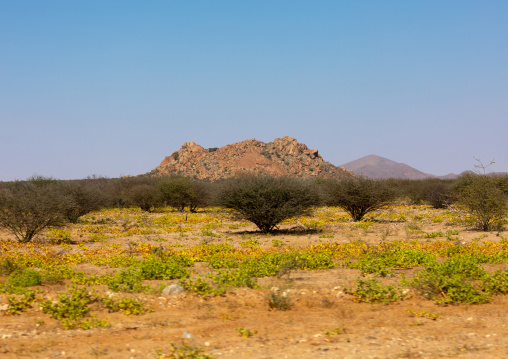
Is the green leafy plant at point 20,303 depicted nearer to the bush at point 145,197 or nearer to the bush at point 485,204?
the bush at point 485,204

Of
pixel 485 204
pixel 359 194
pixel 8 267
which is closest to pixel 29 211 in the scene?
pixel 8 267

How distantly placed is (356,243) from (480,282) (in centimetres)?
701

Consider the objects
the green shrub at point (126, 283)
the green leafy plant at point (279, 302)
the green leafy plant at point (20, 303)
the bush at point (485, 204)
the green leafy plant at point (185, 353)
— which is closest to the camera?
the green leafy plant at point (185, 353)

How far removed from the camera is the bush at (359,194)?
25372mm

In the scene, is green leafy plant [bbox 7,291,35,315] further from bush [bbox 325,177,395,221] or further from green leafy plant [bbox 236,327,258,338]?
bush [bbox 325,177,395,221]

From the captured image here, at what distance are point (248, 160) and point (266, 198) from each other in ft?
240

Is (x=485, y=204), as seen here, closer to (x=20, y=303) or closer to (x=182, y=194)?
(x=20, y=303)

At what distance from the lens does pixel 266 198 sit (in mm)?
20422

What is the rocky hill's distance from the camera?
299 ft

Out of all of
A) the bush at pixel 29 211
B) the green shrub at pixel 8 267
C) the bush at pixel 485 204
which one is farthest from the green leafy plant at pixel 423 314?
the bush at pixel 485 204

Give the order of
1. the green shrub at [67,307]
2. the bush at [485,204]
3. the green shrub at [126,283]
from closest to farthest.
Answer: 1. the green shrub at [67,307]
2. the green shrub at [126,283]
3. the bush at [485,204]

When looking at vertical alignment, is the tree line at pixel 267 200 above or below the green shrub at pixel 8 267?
above

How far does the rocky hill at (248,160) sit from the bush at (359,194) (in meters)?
61.2

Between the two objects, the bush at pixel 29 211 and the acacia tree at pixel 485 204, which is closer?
the bush at pixel 29 211
